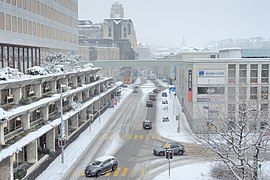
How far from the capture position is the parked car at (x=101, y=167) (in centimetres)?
2811

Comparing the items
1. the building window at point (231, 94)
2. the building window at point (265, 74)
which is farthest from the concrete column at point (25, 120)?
the building window at point (265, 74)

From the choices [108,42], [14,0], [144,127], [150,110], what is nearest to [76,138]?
[144,127]

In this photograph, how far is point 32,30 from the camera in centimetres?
3900

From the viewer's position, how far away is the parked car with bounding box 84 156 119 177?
2811cm

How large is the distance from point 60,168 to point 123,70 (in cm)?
10346

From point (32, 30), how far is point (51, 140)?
39.0 feet

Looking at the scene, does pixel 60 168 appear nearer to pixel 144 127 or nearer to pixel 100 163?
pixel 100 163

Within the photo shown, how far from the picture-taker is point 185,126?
46.9m

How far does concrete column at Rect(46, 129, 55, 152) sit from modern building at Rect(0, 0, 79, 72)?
7245 millimetres

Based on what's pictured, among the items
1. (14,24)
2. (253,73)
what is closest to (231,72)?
(253,73)

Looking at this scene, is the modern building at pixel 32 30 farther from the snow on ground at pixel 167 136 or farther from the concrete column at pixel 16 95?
the snow on ground at pixel 167 136

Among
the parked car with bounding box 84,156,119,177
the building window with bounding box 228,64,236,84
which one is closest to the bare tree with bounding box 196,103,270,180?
the parked car with bounding box 84,156,119,177

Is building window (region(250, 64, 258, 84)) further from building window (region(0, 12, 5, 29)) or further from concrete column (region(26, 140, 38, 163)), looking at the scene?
building window (region(0, 12, 5, 29))

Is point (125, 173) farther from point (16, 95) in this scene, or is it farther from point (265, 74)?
point (265, 74)
